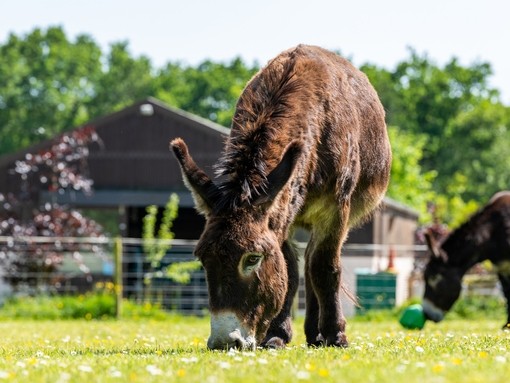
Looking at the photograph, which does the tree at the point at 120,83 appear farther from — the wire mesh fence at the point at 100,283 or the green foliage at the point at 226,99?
the wire mesh fence at the point at 100,283

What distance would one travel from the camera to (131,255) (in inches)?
1128

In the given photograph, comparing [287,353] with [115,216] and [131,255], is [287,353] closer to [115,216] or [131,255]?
[131,255]

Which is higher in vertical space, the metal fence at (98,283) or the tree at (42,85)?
the tree at (42,85)

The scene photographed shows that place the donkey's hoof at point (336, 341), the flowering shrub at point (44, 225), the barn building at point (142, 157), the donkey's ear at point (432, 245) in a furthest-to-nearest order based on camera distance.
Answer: the barn building at point (142, 157) < the flowering shrub at point (44, 225) < the donkey's ear at point (432, 245) < the donkey's hoof at point (336, 341)

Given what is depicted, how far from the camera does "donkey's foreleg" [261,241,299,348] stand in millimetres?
8430

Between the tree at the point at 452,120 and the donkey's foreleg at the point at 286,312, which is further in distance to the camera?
the tree at the point at 452,120

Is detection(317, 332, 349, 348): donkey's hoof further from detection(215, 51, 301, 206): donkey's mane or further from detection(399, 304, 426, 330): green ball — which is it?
detection(399, 304, 426, 330): green ball

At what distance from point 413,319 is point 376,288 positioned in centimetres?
709

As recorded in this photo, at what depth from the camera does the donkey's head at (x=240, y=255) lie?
694cm

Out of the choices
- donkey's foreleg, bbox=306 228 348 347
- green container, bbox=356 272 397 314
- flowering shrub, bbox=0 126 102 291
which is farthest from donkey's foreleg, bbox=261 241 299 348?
green container, bbox=356 272 397 314

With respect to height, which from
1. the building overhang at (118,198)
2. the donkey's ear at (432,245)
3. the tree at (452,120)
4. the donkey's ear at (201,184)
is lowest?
the donkey's ear at (432,245)

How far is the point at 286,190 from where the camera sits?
24.9ft

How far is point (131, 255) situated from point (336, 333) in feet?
67.8

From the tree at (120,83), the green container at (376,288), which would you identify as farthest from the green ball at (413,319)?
the tree at (120,83)
